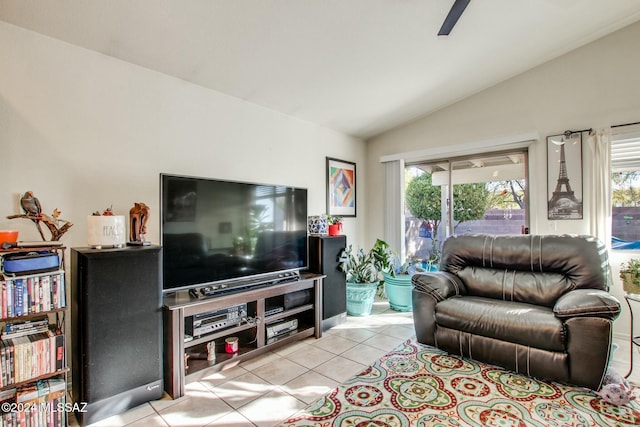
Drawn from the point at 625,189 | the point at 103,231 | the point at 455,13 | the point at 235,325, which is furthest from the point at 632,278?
the point at 103,231

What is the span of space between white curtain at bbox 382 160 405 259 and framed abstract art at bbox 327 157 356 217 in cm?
48

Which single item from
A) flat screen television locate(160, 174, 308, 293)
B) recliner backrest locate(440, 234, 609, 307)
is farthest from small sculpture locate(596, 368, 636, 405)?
flat screen television locate(160, 174, 308, 293)

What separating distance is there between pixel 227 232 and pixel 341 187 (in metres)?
2.10

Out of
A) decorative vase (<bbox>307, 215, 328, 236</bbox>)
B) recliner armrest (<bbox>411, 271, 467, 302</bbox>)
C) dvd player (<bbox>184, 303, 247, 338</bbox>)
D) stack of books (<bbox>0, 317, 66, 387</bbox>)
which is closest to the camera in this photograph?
stack of books (<bbox>0, 317, 66, 387</bbox>)

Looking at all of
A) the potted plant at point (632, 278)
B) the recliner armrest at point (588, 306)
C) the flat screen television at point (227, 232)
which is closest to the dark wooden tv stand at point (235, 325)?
the flat screen television at point (227, 232)

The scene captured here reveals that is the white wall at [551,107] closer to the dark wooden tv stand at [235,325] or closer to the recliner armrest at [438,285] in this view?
the recliner armrest at [438,285]

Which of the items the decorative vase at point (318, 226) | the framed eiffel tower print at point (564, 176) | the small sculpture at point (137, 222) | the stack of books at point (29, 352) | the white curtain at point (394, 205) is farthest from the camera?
the white curtain at point (394, 205)

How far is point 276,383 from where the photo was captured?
2.16m

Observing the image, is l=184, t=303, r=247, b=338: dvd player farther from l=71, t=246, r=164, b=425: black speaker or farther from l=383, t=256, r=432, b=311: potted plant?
l=383, t=256, r=432, b=311: potted plant

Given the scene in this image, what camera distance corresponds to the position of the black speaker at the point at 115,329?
1.74 meters

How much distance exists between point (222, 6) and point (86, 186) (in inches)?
58.4

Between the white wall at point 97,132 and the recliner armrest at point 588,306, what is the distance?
2.74 m

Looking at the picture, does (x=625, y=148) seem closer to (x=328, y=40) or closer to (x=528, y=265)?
(x=528, y=265)

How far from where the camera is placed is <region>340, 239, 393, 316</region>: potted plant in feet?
11.7
